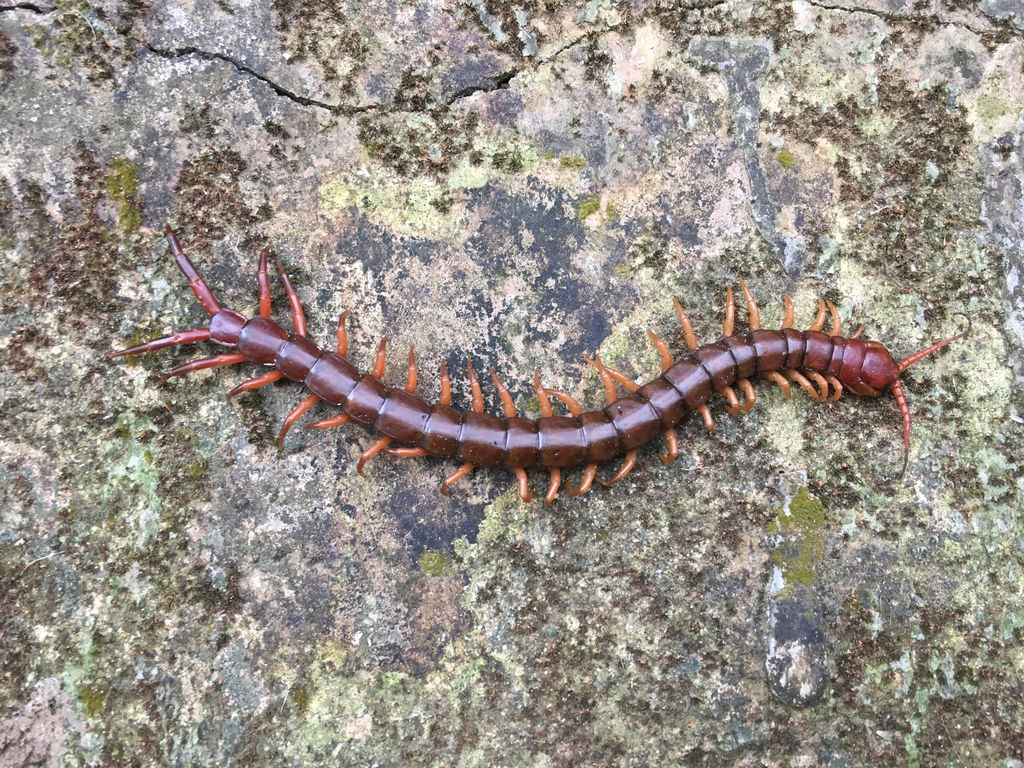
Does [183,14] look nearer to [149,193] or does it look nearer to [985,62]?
[149,193]

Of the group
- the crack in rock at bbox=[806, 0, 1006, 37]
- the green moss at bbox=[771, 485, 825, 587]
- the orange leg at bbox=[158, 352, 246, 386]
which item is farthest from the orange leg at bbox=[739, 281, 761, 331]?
the orange leg at bbox=[158, 352, 246, 386]

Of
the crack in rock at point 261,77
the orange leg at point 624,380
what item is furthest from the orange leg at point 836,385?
the crack in rock at point 261,77

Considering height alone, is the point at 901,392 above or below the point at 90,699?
above

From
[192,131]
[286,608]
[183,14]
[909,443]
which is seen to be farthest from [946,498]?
[183,14]

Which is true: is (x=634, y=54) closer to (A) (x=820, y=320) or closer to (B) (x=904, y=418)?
(A) (x=820, y=320)

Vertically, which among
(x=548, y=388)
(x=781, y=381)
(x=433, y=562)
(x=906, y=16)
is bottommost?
(x=433, y=562)

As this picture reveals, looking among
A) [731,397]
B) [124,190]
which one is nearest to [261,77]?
[124,190]

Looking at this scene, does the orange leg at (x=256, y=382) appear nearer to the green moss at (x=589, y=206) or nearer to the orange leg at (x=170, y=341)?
the orange leg at (x=170, y=341)

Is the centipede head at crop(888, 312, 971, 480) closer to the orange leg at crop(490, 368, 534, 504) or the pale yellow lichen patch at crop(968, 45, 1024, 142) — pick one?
the pale yellow lichen patch at crop(968, 45, 1024, 142)
